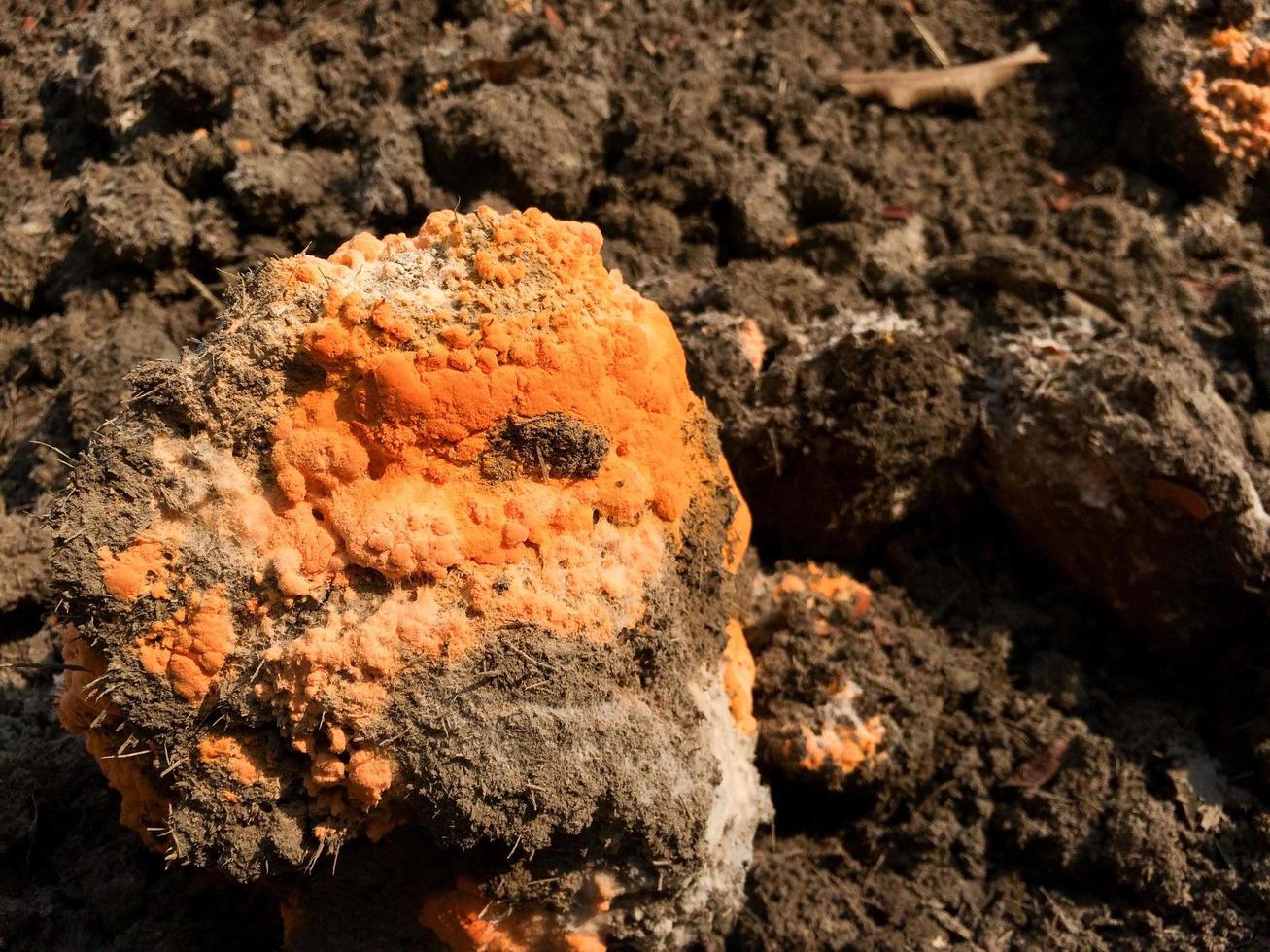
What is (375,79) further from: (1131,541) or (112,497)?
(1131,541)

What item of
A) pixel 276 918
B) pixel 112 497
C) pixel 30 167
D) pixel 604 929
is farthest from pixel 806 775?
pixel 30 167

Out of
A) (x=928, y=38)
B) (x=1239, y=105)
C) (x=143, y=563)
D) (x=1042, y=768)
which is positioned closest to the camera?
(x=143, y=563)

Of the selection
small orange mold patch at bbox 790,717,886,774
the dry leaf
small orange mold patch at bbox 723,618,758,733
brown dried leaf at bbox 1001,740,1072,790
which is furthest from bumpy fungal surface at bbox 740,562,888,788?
the dry leaf

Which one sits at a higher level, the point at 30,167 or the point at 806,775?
the point at 30,167

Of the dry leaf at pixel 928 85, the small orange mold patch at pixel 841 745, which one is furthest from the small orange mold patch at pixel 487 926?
the dry leaf at pixel 928 85

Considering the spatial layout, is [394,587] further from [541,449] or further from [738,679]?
[738,679]

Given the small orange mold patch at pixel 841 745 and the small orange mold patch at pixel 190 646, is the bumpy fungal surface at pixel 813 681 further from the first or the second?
the small orange mold patch at pixel 190 646

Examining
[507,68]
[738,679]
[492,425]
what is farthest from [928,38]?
[492,425]

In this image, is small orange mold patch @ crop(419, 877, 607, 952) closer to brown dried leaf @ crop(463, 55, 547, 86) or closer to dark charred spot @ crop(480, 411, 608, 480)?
dark charred spot @ crop(480, 411, 608, 480)
